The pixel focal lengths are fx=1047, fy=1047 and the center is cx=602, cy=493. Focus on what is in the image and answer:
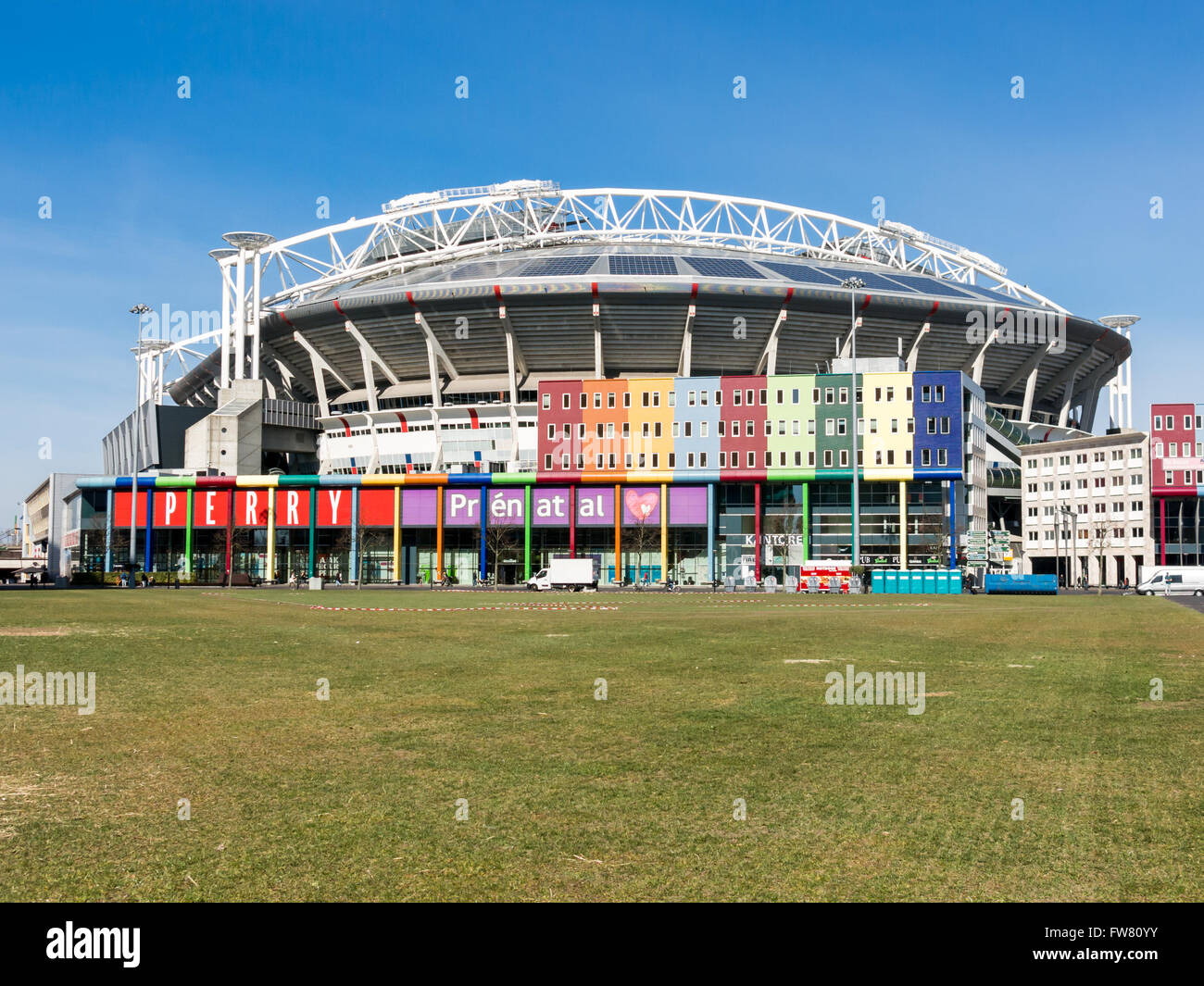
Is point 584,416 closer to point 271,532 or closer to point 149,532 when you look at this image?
point 271,532

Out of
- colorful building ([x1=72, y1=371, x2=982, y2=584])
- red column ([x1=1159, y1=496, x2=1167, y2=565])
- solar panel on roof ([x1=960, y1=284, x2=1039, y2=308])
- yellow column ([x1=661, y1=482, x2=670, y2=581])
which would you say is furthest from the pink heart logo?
red column ([x1=1159, y1=496, x2=1167, y2=565])

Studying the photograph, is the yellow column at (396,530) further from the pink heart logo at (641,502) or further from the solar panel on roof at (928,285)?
the solar panel on roof at (928,285)

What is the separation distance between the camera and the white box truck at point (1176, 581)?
78.1 m

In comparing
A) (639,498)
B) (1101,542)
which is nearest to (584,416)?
(639,498)

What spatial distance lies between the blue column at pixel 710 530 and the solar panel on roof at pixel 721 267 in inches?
886

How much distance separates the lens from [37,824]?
768cm

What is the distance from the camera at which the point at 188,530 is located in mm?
109375

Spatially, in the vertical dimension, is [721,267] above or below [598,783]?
above

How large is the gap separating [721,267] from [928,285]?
23581 mm

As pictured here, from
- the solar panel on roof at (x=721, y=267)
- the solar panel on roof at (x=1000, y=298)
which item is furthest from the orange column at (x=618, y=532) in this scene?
the solar panel on roof at (x=1000, y=298)

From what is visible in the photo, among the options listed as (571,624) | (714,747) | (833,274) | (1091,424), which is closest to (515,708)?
(714,747)
